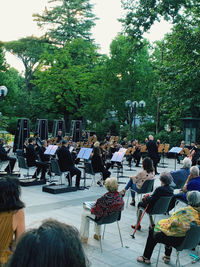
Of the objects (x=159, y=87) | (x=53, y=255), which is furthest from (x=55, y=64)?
(x=53, y=255)

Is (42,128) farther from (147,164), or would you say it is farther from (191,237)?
(191,237)

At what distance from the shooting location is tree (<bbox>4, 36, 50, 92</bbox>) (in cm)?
4763

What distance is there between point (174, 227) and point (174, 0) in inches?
546

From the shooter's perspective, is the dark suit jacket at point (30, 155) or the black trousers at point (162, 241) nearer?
the black trousers at point (162, 241)

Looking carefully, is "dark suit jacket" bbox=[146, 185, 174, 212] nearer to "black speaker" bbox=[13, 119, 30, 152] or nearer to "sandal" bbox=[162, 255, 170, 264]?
"sandal" bbox=[162, 255, 170, 264]

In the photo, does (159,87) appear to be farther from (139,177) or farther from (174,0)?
(139,177)

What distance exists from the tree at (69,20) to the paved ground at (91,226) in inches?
1317

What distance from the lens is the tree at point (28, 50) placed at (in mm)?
47631

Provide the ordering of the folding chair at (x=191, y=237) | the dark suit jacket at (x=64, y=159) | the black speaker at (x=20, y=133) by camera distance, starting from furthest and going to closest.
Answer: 1. the black speaker at (x=20, y=133)
2. the dark suit jacket at (x=64, y=159)
3. the folding chair at (x=191, y=237)

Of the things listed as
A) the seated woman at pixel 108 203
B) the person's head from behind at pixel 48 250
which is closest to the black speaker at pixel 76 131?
the seated woman at pixel 108 203

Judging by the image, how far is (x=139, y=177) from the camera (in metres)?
9.46

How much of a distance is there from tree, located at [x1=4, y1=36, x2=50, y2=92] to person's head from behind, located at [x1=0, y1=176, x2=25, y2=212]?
41.0 meters

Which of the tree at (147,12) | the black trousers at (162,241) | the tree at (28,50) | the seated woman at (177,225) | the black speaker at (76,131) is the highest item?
the tree at (28,50)

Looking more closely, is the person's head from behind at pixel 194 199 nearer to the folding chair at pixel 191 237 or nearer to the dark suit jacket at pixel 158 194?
the folding chair at pixel 191 237
